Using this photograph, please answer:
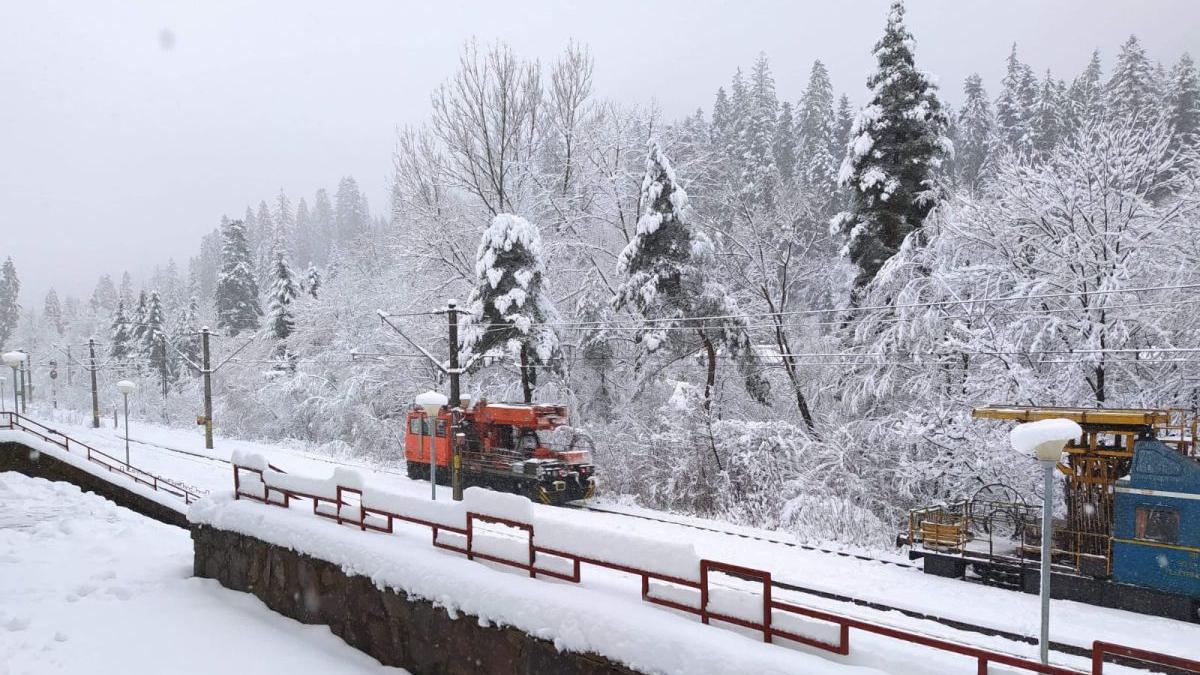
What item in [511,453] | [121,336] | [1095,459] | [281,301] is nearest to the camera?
[1095,459]

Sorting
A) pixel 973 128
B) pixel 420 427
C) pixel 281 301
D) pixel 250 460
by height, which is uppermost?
pixel 973 128

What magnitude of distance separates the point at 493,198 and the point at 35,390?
322 feet

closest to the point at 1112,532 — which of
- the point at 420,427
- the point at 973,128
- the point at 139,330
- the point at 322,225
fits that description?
the point at 420,427

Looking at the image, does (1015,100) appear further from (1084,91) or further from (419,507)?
(419,507)

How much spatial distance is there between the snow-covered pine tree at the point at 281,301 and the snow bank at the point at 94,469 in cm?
2336

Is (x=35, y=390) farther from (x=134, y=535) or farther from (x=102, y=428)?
(x=134, y=535)

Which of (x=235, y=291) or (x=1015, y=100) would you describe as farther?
(x=235, y=291)

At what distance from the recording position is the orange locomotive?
822 inches

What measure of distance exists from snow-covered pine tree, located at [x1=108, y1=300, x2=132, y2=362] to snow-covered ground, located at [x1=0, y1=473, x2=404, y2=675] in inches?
2451

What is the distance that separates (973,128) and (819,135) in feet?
34.4

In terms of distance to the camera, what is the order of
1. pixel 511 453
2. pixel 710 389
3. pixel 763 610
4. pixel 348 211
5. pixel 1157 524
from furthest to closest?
pixel 348 211 → pixel 710 389 → pixel 511 453 → pixel 1157 524 → pixel 763 610

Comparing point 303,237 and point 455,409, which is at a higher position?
point 303,237

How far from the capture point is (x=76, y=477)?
75.6ft

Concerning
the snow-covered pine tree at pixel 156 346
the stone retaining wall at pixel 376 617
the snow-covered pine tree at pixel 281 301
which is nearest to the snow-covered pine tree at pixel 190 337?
the snow-covered pine tree at pixel 156 346
